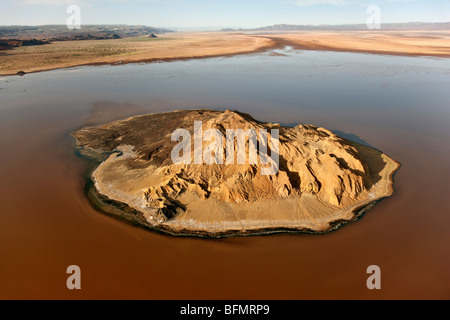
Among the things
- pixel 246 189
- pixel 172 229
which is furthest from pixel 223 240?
pixel 246 189

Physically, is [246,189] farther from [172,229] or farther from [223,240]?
[172,229]

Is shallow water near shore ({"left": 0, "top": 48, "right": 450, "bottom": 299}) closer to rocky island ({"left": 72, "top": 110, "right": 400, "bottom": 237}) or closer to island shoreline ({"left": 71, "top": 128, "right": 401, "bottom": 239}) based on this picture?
island shoreline ({"left": 71, "top": 128, "right": 401, "bottom": 239})

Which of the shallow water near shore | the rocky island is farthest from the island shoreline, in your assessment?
the shallow water near shore

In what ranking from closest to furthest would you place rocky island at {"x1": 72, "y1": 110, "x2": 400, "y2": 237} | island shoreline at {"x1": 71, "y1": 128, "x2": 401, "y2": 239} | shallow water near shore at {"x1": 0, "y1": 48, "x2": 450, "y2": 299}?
shallow water near shore at {"x1": 0, "y1": 48, "x2": 450, "y2": 299} < island shoreline at {"x1": 71, "y1": 128, "x2": 401, "y2": 239} < rocky island at {"x1": 72, "y1": 110, "x2": 400, "y2": 237}

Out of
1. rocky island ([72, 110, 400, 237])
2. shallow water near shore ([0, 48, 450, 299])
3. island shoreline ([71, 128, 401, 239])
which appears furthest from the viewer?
rocky island ([72, 110, 400, 237])

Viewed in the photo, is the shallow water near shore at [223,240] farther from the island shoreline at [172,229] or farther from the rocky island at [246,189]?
the rocky island at [246,189]

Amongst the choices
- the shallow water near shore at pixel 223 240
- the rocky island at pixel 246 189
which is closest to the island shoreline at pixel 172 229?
the rocky island at pixel 246 189
